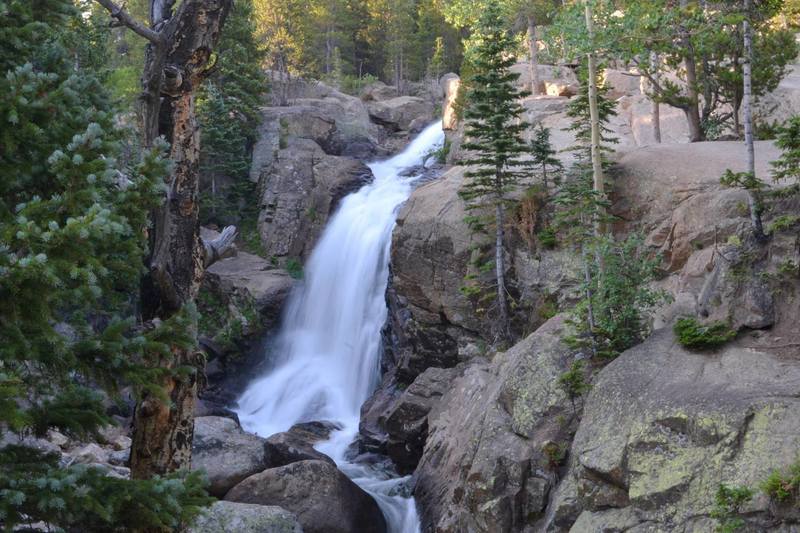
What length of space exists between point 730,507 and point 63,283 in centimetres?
746

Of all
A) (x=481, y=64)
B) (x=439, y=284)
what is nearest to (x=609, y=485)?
(x=439, y=284)

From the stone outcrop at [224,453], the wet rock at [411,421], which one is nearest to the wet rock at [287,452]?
the stone outcrop at [224,453]

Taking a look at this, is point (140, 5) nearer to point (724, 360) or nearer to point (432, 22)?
point (432, 22)

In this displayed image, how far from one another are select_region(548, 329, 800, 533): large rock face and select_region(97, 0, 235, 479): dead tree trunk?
18.3 feet

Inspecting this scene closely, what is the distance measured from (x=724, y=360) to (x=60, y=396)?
8.51 meters

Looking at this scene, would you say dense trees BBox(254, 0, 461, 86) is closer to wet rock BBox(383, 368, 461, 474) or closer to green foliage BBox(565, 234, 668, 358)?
wet rock BBox(383, 368, 461, 474)

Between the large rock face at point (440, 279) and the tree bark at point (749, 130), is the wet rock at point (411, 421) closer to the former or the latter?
the large rock face at point (440, 279)

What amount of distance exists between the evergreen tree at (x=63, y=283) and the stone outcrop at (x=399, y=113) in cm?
3499

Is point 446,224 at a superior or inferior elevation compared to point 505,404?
superior

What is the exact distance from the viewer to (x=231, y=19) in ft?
109

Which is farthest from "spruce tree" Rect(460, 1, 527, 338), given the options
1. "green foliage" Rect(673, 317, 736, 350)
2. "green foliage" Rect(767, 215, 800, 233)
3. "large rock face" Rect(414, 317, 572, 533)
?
"green foliage" Rect(767, 215, 800, 233)

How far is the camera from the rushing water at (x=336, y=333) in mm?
21219

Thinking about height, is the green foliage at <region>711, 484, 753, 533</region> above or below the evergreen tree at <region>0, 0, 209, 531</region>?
below

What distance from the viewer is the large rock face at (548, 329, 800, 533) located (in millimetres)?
8977
